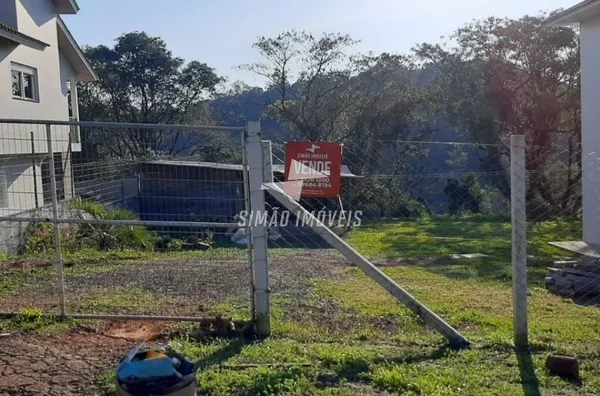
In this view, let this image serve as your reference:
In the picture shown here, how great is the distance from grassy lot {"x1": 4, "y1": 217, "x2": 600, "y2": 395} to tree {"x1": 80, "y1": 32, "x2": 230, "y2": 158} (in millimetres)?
27171

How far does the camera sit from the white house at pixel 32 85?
12873 millimetres

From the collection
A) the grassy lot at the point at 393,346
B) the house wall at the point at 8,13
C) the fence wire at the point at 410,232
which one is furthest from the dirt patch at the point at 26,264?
the house wall at the point at 8,13

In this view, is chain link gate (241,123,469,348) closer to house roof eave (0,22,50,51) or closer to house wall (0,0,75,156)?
house wall (0,0,75,156)

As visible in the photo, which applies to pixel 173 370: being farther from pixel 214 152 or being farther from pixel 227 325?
pixel 214 152

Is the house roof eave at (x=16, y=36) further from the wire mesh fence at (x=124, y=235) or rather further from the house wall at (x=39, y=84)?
the wire mesh fence at (x=124, y=235)

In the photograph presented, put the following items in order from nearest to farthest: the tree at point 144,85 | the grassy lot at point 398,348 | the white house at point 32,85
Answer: the grassy lot at point 398,348, the white house at point 32,85, the tree at point 144,85

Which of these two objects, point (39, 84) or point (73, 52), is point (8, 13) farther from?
point (73, 52)

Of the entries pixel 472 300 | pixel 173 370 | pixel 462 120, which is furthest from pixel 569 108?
pixel 173 370

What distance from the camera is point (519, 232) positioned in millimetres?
Answer: 4582

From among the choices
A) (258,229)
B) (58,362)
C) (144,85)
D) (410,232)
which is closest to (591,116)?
(410,232)

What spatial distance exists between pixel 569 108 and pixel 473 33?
17.0 feet

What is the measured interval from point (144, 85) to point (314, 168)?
1070 inches

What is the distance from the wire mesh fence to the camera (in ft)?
19.6

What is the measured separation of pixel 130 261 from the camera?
33.1 ft
